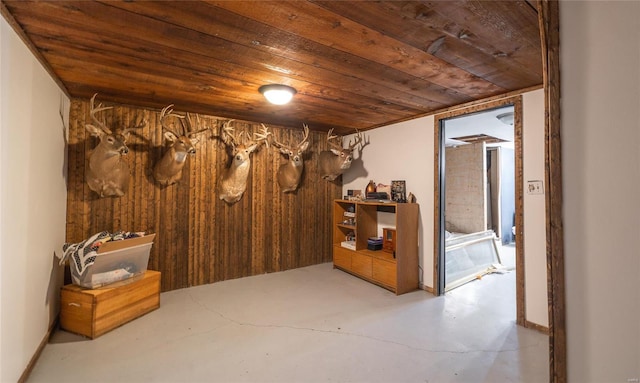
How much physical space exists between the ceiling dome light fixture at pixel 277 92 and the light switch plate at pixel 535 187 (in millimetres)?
2697

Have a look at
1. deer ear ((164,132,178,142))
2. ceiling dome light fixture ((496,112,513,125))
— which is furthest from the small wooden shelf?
deer ear ((164,132,178,142))

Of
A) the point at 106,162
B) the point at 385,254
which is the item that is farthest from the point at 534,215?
the point at 106,162

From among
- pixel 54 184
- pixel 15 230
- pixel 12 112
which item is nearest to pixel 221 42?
pixel 12 112

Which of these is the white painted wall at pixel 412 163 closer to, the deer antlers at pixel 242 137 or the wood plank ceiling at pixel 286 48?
the wood plank ceiling at pixel 286 48

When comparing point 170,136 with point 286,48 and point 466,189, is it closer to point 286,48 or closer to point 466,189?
point 286,48

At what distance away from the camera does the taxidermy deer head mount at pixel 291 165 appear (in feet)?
14.3

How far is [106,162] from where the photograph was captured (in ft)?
9.95

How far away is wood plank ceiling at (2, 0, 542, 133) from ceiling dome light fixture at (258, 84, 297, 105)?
95 mm

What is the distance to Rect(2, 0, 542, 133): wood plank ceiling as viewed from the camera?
1.62 m

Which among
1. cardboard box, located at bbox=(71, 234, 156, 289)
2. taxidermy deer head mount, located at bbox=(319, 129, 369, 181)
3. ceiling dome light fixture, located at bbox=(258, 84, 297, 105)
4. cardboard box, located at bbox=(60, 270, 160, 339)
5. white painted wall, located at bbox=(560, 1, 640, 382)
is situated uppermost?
ceiling dome light fixture, located at bbox=(258, 84, 297, 105)

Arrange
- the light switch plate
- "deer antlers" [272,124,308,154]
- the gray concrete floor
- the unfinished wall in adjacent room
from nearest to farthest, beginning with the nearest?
the gray concrete floor < the light switch plate < "deer antlers" [272,124,308,154] < the unfinished wall in adjacent room

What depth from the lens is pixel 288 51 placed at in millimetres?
2102

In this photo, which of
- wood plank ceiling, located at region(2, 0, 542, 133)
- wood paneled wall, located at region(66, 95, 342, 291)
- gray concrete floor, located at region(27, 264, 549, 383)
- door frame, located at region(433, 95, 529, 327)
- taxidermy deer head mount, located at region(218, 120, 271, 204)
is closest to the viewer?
wood plank ceiling, located at region(2, 0, 542, 133)

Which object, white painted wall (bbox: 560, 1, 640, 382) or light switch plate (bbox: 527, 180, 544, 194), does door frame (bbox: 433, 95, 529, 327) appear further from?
white painted wall (bbox: 560, 1, 640, 382)
